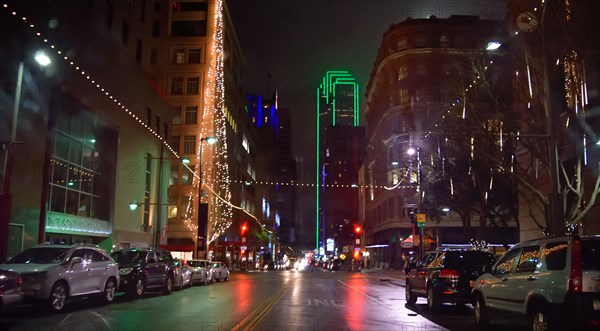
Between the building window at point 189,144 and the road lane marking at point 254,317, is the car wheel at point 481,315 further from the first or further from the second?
the building window at point 189,144

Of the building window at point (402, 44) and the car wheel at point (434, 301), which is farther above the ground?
the building window at point (402, 44)

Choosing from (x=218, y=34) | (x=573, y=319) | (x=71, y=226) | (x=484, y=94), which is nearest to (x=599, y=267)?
(x=573, y=319)

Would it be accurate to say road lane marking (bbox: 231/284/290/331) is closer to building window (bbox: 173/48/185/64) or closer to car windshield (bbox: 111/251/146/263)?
car windshield (bbox: 111/251/146/263)

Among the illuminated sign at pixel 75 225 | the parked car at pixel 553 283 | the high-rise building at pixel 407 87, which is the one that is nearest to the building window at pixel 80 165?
the illuminated sign at pixel 75 225

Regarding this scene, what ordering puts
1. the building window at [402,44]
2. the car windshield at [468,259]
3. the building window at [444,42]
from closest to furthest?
the car windshield at [468,259] → the building window at [444,42] → the building window at [402,44]

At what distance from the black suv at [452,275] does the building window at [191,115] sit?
159 feet

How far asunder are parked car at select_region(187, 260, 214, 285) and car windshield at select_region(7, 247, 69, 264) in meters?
14.1

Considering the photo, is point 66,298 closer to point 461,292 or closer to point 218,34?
point 461,292

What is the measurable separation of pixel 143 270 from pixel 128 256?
4.10 ft

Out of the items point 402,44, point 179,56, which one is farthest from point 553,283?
point 179,56

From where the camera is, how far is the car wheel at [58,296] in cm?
1439

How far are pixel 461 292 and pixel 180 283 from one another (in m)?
14.1

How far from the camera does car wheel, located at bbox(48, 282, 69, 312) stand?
14391mm

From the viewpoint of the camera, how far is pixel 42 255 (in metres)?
15.7
